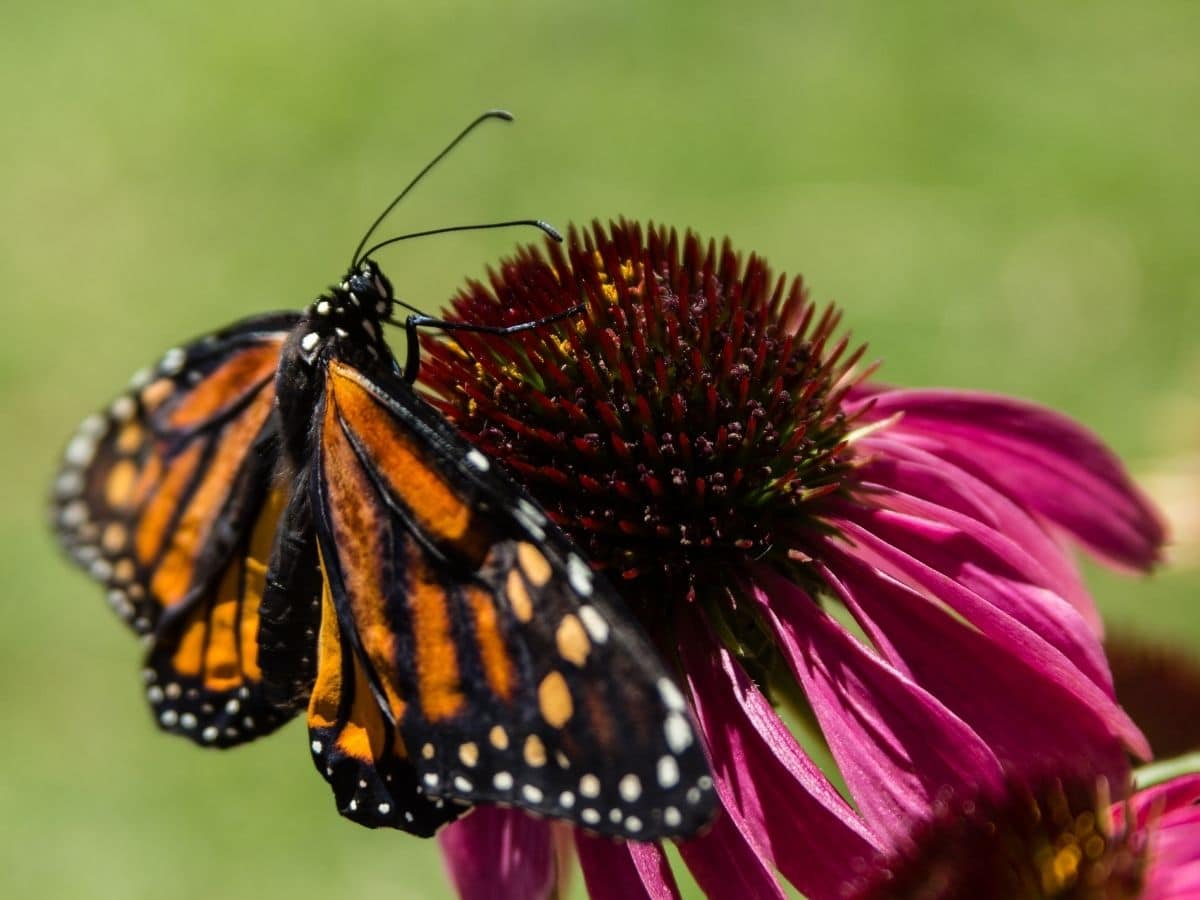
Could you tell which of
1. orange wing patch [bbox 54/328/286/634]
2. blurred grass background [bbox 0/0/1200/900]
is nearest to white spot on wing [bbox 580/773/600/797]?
orange wing patch [bbox 54/328/286/634]

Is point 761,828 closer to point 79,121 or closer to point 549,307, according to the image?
point 549,307

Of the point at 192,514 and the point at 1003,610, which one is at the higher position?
the point at 192,514

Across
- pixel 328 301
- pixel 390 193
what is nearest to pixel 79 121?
pixel 390 193

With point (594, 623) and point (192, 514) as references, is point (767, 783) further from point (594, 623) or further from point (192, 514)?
point (192, 514)

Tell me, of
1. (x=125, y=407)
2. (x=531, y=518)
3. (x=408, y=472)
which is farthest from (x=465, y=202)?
(x=531, y=518)

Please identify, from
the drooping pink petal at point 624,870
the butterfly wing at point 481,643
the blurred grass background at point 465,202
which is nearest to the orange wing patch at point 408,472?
the butterfly wing at point 481,643
